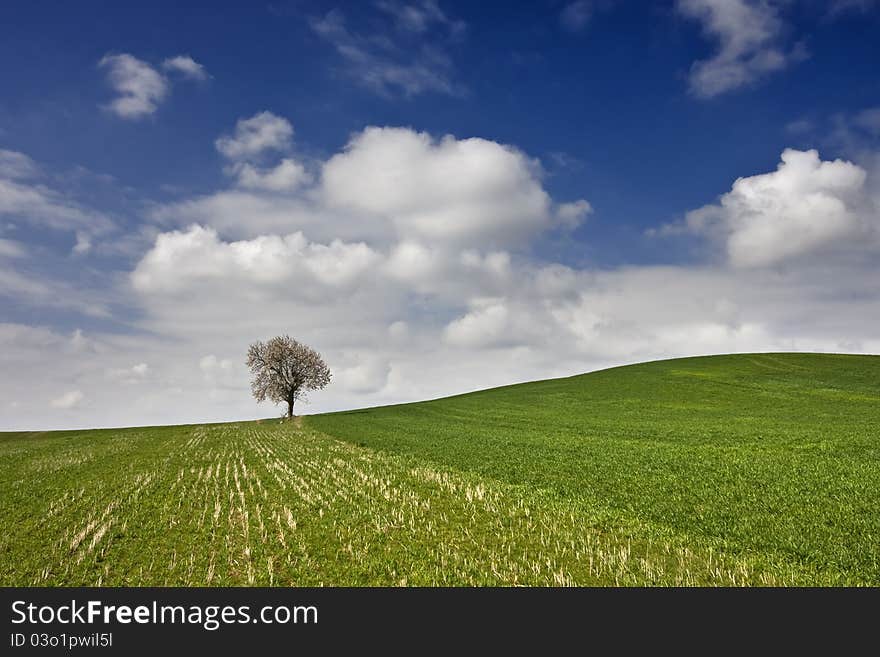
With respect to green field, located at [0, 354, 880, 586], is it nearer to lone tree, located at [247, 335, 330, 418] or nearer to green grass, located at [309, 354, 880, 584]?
green grass, located at [309, 354, 880, 584]

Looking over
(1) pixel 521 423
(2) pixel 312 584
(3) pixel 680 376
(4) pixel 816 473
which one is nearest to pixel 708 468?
(4) pixel 816 473

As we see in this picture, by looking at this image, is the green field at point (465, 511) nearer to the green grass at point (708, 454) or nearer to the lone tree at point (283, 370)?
the green grass at point (708, 454)

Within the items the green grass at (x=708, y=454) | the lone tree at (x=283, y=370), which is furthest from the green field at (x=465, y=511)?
the lone tree at (x=283, y=370)

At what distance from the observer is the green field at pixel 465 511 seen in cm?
1248

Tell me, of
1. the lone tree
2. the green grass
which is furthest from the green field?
the lone tree

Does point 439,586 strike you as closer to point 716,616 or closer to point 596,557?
point 596,557

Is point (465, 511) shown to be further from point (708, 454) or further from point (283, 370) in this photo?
point (283, 370)

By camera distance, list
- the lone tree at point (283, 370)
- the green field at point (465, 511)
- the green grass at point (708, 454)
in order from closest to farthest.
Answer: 1. the green field at point (465, 511)
2. the green grass at point (708, 454)
3. the lone tree at point (283, 370)

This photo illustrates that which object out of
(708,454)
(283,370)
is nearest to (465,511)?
(708,454)

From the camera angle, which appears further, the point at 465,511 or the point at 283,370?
the point at 283,370

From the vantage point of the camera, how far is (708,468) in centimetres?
2583

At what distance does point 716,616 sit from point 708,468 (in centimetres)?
1832

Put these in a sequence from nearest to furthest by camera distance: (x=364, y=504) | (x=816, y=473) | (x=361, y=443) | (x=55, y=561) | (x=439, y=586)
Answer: (x=439, y=586)
(x=55, y=561)
(x=364, y=504)
(x=816, y=473)
(x=361, y=443)

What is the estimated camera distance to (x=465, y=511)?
18.7 m
